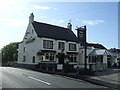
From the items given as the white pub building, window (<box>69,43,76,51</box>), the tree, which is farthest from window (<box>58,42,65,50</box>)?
the tree

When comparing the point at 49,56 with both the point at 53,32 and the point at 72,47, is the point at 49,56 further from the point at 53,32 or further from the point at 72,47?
the point at 72,47

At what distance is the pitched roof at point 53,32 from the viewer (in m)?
38.9

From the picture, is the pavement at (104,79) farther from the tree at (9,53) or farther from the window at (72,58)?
the tree at (9,53)

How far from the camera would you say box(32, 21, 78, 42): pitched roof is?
38931mm

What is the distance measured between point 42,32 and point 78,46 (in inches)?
438

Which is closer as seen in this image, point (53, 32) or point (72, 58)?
point (53, 32)

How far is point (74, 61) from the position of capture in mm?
43438

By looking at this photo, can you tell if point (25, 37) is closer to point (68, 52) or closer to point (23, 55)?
point (23, 55)

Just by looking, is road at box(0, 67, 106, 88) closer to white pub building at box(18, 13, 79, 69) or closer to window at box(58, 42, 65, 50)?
white pub building at box(18, 13, 79, 69)

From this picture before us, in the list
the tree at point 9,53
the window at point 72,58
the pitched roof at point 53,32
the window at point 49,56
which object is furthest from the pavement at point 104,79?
the tree at point 9,53

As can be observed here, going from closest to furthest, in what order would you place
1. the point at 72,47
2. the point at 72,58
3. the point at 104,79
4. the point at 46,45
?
1. the point at 104,79
2. the point at 46,45
3. the point at 72,58
4. the point at 72,47

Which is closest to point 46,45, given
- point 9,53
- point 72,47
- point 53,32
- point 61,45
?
point 61,45

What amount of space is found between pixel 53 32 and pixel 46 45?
5.24 meters

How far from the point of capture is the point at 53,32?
41781 millimetres
